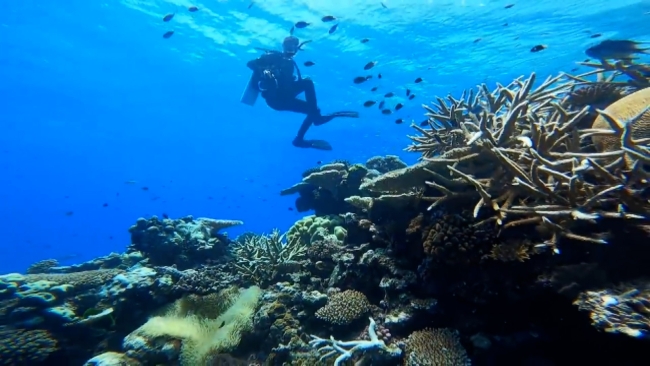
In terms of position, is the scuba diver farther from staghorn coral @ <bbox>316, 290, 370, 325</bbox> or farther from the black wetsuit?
staghorn coral @ <bbox>316, 290, 370, 325</bbox>

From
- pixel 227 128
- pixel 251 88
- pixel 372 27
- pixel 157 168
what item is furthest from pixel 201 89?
pixel 157 168

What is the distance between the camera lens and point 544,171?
11.4 ft

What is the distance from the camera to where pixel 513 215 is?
11.6 feet

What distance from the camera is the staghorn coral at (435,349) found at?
3.52 meters

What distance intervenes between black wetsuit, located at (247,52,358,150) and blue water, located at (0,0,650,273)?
33.6 feet

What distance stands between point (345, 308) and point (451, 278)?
1.40 meters

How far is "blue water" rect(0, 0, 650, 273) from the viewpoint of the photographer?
23188 mm

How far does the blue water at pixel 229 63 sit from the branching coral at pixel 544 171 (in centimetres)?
2095

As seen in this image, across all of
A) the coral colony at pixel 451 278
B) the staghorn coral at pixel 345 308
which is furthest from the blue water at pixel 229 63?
the staghorn coral at pixel 345 308

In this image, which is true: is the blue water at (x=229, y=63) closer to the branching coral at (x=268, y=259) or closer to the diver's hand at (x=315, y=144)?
the diver's hand at (x=315, y=144)

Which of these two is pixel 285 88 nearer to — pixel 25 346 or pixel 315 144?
pixel 315 144

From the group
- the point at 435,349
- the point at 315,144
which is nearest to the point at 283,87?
the point at 315,144

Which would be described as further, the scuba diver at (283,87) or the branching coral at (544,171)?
the scuba diver at (283,87)

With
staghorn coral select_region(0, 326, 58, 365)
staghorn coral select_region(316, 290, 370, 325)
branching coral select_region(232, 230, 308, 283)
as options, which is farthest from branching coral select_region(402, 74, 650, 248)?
staghorn coral select_region(0, 326, 58, 365)
